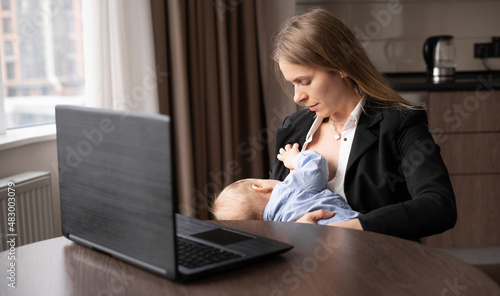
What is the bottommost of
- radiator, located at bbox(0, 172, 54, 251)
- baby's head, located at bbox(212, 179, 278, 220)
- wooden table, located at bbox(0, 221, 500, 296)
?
radiator, located at bbox(0, 172, 54, 251)

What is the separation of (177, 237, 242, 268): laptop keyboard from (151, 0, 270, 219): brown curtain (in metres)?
1.75

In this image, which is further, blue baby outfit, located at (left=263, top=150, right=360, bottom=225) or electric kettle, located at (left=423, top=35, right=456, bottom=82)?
electric kettle, located at (left=423, top=35, right=456, bottom=82)

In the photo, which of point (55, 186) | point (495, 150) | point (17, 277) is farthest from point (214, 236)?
point (495, 150)

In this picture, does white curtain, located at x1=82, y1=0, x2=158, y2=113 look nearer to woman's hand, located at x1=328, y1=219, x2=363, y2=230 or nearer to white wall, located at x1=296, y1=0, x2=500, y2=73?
white wall, located at x1=296, y1=0, x2=500, y2=73

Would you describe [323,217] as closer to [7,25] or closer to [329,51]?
[329,51]

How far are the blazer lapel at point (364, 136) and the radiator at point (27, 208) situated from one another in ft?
4.08

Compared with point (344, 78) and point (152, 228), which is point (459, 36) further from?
point (152, 228)

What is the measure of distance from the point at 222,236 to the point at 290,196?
548 mm

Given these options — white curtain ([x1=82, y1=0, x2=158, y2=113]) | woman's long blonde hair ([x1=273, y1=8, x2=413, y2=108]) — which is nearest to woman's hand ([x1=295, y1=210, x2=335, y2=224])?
woman's long blonde hair ([x1=273, y1=8, x2=413, y2=108])

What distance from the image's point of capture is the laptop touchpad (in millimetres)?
1067

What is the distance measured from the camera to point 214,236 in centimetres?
110

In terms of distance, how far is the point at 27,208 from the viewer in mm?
2258

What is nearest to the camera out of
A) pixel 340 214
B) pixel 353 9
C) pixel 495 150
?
pixel 340 214

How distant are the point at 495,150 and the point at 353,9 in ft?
3.72
